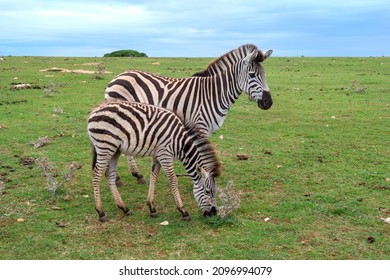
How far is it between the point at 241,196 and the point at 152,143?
2.16 meters

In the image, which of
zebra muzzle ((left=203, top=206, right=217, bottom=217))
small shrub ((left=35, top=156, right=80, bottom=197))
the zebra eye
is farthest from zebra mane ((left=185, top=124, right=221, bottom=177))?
small shrub ((left=35, top=156, right=80, bottom=197))

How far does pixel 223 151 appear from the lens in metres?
10.7

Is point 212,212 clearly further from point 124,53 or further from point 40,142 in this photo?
point 124,53

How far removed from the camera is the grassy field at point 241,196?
5.86 metres

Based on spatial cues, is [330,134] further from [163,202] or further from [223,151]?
[163,202]

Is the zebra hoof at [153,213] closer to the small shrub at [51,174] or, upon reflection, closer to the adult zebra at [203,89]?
the adult zebra at [203,89]

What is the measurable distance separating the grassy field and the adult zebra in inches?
60.2

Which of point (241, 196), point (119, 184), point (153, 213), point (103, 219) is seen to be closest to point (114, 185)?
point (103, 219)

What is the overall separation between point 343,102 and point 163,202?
475 inches

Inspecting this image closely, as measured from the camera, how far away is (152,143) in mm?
6652

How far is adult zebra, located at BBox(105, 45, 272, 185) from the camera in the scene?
805 cm

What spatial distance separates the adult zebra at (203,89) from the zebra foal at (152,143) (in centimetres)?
124

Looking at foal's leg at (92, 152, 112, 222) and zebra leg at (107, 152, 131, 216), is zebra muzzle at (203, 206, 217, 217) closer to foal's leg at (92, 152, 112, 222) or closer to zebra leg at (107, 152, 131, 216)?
zebra leg at (107, 152, 131, 216)

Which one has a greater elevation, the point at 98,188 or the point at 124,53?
the point at 124,53
